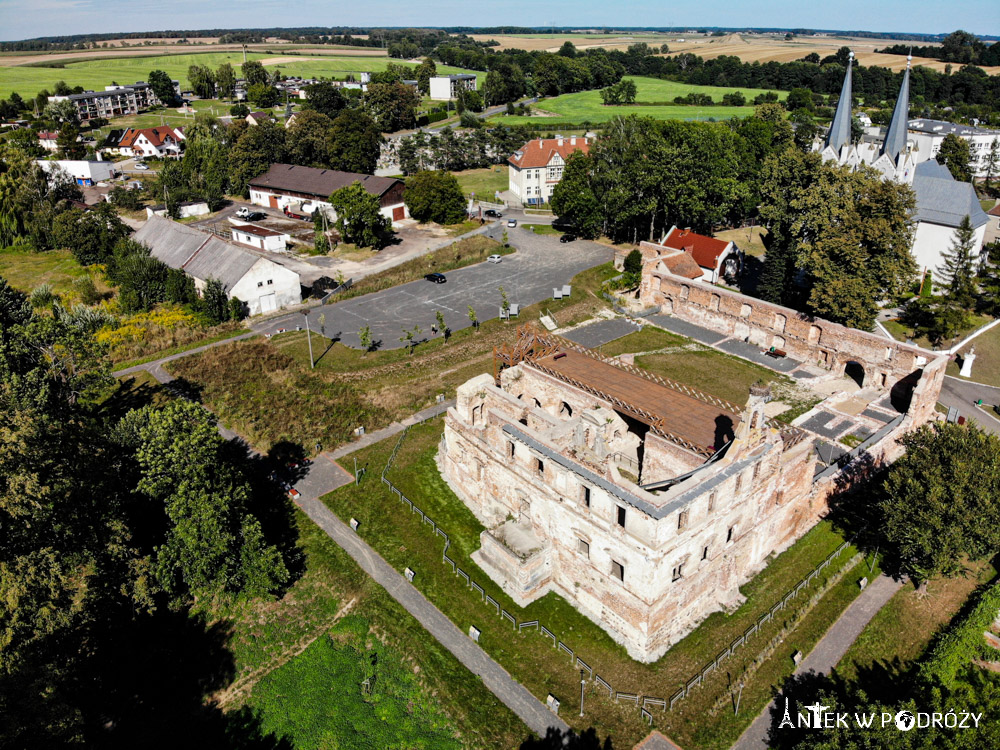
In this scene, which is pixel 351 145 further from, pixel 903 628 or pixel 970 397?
pixel 903 628

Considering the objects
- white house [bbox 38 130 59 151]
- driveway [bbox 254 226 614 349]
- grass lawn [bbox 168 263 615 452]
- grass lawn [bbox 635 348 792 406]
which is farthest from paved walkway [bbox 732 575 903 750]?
white house [bbox 38 130 59 151]

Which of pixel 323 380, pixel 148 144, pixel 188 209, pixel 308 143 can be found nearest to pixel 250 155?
pixel 308 143

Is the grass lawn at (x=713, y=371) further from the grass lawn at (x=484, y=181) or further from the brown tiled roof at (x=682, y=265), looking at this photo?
the grass lawn at (x=484, y=181)

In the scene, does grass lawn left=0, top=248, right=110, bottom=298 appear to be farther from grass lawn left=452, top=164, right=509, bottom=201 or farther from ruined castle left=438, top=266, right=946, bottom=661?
grass lawn left=452, top=164, right=509, bottom=201

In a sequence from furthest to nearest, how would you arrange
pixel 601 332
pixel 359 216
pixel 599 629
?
pixel 359 216
pixel 601 332
pixel 599 629

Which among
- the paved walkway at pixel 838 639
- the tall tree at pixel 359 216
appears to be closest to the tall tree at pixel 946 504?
the paved walkway at pixel 838 639

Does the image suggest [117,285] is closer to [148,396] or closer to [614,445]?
[148,396]
